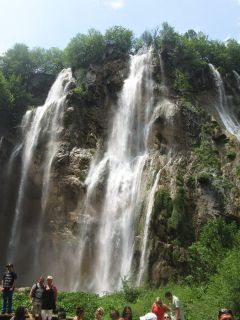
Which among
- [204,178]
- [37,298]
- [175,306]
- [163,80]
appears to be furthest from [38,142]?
[175,306]

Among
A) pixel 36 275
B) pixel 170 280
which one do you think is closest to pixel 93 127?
pixel 36 275

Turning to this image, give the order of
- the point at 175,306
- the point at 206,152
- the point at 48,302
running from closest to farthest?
the point at 175,306
the point at 48,302
the point at 206,152

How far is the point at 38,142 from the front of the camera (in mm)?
36656

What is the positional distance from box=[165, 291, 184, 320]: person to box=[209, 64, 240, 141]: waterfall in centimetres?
2355

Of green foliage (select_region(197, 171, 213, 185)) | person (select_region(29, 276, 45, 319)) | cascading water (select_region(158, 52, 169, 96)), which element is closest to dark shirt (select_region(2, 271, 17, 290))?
person (select_region(29, 276, 45, 319))

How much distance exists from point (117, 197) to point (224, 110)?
14672 mm

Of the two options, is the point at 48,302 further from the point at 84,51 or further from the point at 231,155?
the point at 84,51

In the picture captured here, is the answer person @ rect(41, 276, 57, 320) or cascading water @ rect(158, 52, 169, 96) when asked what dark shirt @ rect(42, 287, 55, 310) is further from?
cascading water @ rect(158, 52, 169, 96)

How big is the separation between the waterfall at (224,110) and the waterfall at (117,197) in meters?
6.44

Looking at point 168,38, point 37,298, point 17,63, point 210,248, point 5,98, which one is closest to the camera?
point 37,298

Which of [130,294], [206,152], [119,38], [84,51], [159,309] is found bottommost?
[130,294]

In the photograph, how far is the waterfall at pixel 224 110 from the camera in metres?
36.4

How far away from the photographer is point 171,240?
2625cm

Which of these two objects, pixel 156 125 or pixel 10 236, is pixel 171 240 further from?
pixel 10 236
